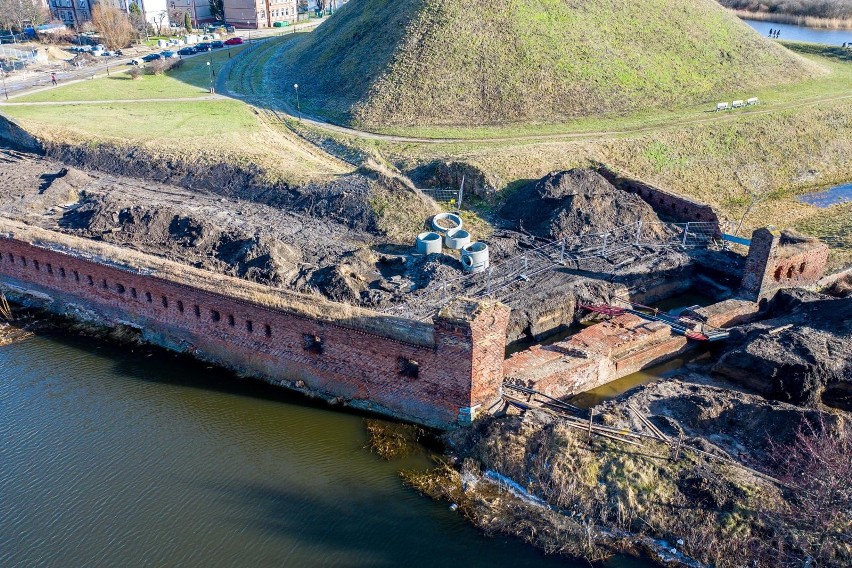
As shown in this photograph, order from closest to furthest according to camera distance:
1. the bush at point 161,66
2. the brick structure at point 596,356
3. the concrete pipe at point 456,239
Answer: the brick structure at point 596,356 → the concrete pipe at point 456,239 → the bush at point 161,66

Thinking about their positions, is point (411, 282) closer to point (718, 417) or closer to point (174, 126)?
point (718, 417)

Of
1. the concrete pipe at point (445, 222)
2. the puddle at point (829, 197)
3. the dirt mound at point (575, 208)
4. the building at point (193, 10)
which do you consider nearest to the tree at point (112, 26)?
the building at point (193, 10)

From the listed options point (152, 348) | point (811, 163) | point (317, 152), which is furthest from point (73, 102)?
point (811, 163)

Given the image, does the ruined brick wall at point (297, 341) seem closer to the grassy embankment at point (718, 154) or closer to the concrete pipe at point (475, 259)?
the concrete pipe at point (475, 259)

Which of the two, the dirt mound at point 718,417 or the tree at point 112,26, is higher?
the tree at point 112,26

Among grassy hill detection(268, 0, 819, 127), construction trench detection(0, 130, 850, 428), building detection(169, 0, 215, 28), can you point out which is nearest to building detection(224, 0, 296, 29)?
building detection(169, 0, 215, 28)
